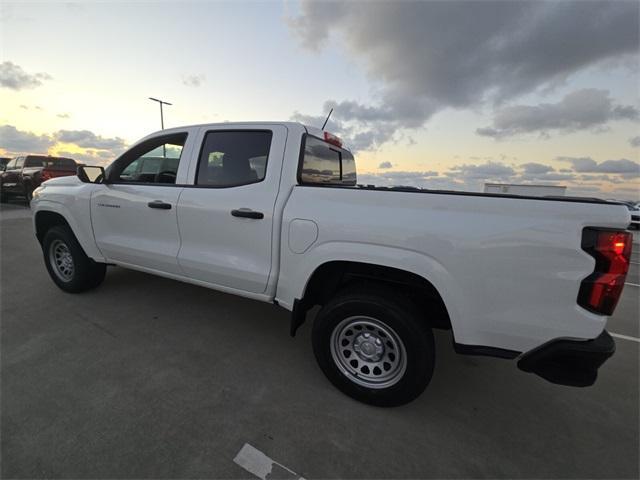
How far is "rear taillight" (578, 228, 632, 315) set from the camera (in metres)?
1.63

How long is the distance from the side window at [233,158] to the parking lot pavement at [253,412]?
5.07 feet

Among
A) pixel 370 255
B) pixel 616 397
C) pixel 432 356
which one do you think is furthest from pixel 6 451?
pixel 616 397

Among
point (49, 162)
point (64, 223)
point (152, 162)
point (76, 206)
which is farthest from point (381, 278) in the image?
point (49, 162)

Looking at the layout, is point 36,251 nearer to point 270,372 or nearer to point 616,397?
point 270,372

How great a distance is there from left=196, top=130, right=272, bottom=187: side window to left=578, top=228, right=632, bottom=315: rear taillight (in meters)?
2.19

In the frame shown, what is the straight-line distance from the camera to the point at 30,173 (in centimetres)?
1210

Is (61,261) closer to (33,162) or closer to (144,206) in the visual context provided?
(144,206)

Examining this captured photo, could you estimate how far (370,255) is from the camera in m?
2.12

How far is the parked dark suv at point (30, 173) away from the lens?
11.9 metres

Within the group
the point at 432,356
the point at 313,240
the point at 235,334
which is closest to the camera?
the point at 432,356

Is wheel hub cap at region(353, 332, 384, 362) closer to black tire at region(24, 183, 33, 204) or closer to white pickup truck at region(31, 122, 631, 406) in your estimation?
white pickup truck at region(31, 122, 631, 406)

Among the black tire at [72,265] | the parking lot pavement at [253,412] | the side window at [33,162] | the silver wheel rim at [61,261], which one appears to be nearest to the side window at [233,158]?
the parking lot pavement at [253,412]

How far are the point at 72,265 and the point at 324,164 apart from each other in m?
3.31

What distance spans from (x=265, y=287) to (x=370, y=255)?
969 millimetres
